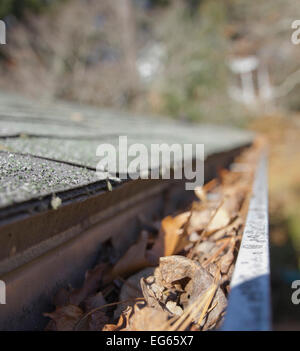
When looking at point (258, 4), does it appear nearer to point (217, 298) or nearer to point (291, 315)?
point (291, 315)

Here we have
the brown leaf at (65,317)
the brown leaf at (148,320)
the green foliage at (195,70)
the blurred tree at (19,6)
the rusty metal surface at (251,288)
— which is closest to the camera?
the rusty metal surface at (251,288)

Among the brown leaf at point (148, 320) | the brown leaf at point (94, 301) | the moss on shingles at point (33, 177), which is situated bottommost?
the brown leaf at point (94, 301)

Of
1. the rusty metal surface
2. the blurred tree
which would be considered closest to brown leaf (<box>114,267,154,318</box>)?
the rusty metal surface

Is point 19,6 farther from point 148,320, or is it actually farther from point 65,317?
point 148,320

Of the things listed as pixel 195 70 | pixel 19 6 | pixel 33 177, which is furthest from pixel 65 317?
pixel 19 6

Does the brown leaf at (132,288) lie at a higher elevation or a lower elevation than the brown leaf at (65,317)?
higher

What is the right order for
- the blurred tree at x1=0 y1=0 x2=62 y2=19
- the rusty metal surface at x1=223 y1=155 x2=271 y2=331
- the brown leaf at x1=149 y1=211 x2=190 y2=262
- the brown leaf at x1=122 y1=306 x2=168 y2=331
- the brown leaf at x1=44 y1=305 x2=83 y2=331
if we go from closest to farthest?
1. the rusty metal surface at x1=223 y1=155 x2=271 y2=331
2. the brown leaf at x1=122 y1=306 x2=168 y2=331
3. the brown leaf at x1=44 y1=305 x2=83 y2=331
4. the brown leaf at x1=149 y1=211 x2=190 y2=262
5. the blurred tree at x1=0 y1=0 x2=62 y2=19

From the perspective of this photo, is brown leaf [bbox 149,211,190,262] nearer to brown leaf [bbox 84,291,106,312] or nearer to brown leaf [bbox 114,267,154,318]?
brown leaf [bbox 114,267,154,318]

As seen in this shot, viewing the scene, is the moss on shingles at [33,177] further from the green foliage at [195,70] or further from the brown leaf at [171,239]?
the green foliage at [195,70]

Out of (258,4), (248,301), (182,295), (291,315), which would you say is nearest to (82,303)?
Result: (182,295)

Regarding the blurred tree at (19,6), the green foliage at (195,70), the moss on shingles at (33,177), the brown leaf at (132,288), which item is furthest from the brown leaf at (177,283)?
the blurred tree at (19,6)

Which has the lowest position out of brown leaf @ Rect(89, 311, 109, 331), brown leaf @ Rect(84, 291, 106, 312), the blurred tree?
brown leaf @ Rect(89, 311, 109, 331)

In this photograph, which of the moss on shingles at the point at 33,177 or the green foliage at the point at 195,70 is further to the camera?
the green foliage at the point at 195,70
